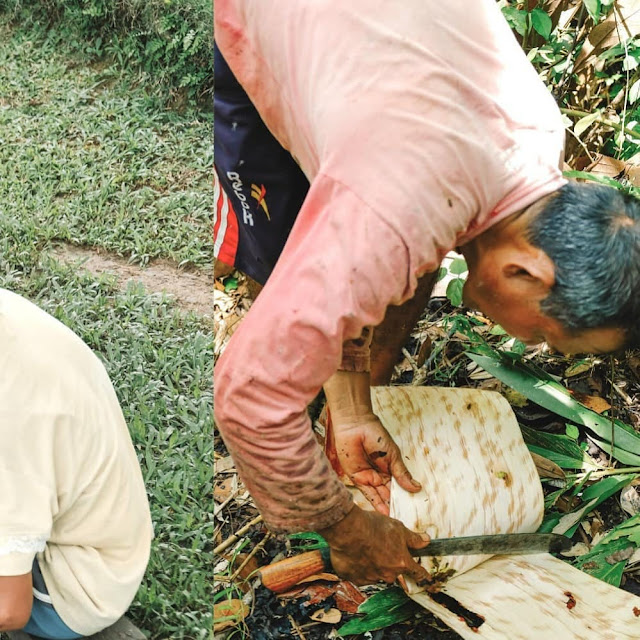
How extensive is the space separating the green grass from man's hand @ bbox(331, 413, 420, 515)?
1.09ft

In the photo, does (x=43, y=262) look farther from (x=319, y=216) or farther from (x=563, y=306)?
(x=563, y=306)

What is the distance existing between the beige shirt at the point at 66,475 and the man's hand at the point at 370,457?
0.37 metres

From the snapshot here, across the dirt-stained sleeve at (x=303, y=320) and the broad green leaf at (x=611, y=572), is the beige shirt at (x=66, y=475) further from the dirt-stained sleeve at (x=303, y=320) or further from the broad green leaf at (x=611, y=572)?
the broad green leaf at (x=611, y=572)

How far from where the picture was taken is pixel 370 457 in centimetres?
134

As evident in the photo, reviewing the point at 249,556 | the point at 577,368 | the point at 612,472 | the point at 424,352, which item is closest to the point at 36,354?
the point at 249,556

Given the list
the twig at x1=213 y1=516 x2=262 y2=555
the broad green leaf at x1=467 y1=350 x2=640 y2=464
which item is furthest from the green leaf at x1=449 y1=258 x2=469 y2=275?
the twig at x1=213 y1=516 x2=262 y2=555

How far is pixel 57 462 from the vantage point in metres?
0.97

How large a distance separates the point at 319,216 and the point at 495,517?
0.69m

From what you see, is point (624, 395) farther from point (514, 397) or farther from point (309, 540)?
point (309, 540)

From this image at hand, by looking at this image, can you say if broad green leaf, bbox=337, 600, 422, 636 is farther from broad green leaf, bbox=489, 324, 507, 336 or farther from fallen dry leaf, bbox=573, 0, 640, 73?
fallen dry leaf, bbox=573, 0, 640, 73

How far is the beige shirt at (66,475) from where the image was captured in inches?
36.5

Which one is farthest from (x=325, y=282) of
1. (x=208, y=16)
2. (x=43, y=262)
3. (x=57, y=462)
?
(x=208, y=16)

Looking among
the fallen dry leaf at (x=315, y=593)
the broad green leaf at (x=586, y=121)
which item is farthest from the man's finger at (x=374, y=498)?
the broad green leaf at (x=586, y=121)

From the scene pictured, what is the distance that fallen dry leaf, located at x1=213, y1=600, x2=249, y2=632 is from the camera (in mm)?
1422
